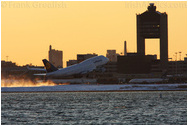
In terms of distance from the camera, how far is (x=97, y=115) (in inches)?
4176

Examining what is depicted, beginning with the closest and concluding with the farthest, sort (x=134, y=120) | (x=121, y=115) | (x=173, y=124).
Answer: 1. (x=173, y=124)
2. (x=134, y=120)
3. (x=121, y=115)

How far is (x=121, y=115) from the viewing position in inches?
4171

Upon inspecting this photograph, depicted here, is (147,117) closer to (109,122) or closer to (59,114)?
(109,122)

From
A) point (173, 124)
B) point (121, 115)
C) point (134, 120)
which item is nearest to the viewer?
point (173, 124)

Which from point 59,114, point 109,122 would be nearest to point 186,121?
point 109,122

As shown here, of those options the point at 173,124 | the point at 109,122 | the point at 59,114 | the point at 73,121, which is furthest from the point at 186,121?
the point at 59,114

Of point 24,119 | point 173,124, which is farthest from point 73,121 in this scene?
point 173,124

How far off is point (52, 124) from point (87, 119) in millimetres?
9056

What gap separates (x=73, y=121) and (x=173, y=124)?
17.8 meters

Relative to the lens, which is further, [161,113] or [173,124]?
[161,113]

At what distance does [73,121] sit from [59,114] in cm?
1539

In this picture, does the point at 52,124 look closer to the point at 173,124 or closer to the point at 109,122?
the point at 109,122

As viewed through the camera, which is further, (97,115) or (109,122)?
(97,115)

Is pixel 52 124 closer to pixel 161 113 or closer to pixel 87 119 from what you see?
pixel 87 119
